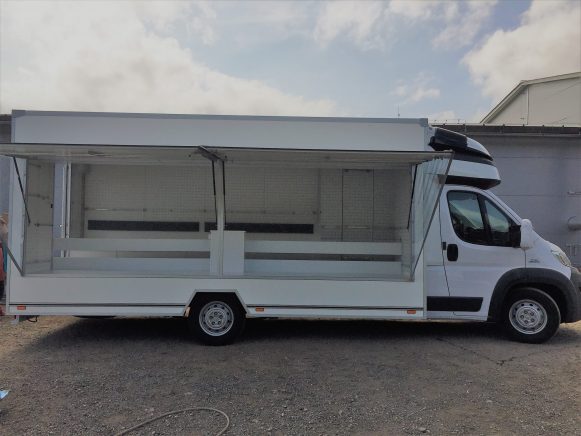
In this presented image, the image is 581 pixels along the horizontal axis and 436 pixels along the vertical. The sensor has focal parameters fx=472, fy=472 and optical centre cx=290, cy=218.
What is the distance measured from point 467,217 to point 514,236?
598 mm

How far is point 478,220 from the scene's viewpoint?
6.02 meters

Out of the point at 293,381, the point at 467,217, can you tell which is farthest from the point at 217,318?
the point at 467,217

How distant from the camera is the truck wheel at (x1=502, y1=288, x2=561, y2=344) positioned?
5.83 meters

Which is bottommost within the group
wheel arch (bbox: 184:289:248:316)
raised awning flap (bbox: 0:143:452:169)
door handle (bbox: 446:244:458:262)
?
wheel arch (bbox: 184:289:248:316)

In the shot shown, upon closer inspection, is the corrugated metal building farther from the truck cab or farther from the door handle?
the door handle

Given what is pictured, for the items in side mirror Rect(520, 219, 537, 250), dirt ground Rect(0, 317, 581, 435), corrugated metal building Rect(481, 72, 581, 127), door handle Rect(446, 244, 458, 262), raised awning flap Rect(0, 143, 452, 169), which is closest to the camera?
dirt ground Rect(0, 317, 581, 435)

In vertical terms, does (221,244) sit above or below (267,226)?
below

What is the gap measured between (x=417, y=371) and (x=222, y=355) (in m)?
2.12

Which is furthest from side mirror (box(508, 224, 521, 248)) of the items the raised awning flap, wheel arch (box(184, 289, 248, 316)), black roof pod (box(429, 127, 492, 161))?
wheel arch (box(184, 289, 248, 316))

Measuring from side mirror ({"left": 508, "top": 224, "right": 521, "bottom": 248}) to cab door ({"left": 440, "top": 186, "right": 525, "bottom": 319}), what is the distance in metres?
0.03

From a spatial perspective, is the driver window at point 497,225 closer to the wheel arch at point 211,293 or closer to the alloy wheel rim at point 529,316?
the alloy wheel rim at point 529,316

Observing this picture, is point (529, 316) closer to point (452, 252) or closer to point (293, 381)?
point (452, 252)

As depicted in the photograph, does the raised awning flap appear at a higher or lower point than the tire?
higher

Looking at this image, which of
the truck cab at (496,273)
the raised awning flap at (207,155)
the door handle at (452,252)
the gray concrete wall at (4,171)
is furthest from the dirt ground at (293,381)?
the gray concrete wall at (4,171)
